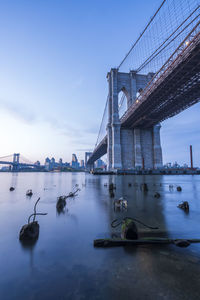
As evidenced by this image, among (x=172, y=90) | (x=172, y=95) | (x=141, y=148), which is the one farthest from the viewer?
(x=141, y=148)

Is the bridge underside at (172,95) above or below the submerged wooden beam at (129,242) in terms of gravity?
above

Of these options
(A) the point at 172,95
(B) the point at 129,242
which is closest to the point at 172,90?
(A) the point at 172,95

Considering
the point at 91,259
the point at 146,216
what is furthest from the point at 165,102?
the point at 91,259

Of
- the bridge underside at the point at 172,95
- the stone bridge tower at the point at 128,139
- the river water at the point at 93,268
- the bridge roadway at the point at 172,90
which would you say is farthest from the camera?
the stone bridge tower at the point at 128,139

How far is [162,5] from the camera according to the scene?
36625 mm

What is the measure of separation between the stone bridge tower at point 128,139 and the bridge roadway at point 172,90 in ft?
13.9

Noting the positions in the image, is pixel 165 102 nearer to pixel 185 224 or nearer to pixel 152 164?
pixel 152 164

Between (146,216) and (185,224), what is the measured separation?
138 cm

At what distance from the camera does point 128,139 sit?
54969 millimetres

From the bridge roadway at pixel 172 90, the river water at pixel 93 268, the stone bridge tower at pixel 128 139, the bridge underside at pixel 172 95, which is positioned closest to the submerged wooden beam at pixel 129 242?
the river water at pixel 93 268

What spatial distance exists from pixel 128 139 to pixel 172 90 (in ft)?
78.9

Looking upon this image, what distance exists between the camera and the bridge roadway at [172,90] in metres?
24.5

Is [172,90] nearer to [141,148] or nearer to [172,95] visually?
[172,95]

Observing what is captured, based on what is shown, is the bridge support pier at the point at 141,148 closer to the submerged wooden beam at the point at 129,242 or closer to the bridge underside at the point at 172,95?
the bridge underside at the point at 172,95
